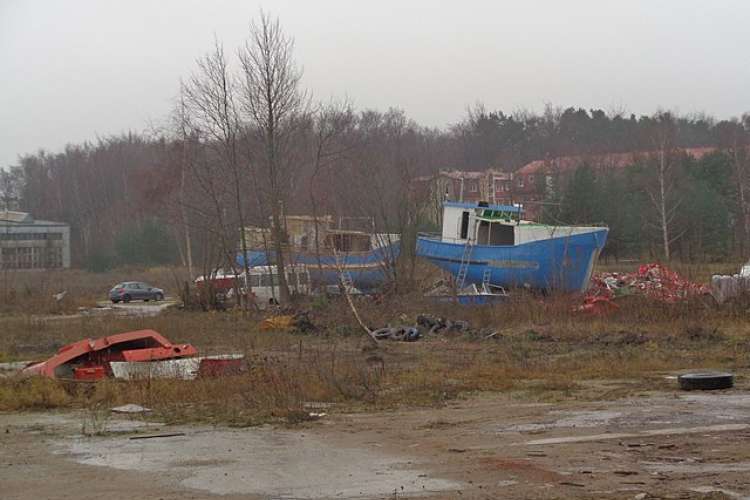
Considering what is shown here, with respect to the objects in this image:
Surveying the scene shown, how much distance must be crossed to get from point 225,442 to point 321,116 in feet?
96.8

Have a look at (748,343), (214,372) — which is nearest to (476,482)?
(214,372)

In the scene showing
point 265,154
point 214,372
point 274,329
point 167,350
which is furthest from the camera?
point 265,154

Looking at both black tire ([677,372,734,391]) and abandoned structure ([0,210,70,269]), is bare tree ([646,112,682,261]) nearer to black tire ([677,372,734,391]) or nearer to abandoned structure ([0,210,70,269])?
black tire ([677,372,734,391])

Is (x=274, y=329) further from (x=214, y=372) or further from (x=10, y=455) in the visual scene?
(x=10, y=455)

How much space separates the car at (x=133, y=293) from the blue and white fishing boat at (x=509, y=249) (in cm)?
1994

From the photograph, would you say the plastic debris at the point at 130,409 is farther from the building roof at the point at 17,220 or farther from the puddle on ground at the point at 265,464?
the building roof at the point at 17,220

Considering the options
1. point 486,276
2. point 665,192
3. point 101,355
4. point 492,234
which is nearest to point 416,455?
point 101,355

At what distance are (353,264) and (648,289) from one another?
13.9 meters

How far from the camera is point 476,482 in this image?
861cm

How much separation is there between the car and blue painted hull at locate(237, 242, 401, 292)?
47.4 feet

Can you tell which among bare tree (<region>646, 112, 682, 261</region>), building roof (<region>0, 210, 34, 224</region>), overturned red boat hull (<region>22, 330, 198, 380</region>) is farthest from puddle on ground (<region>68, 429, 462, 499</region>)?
building roof (<region>0, 210, 34, 224</region>)

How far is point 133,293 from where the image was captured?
173ft

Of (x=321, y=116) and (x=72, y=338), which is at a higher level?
(x=321, y=116)

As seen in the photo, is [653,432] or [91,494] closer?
[91,494]
